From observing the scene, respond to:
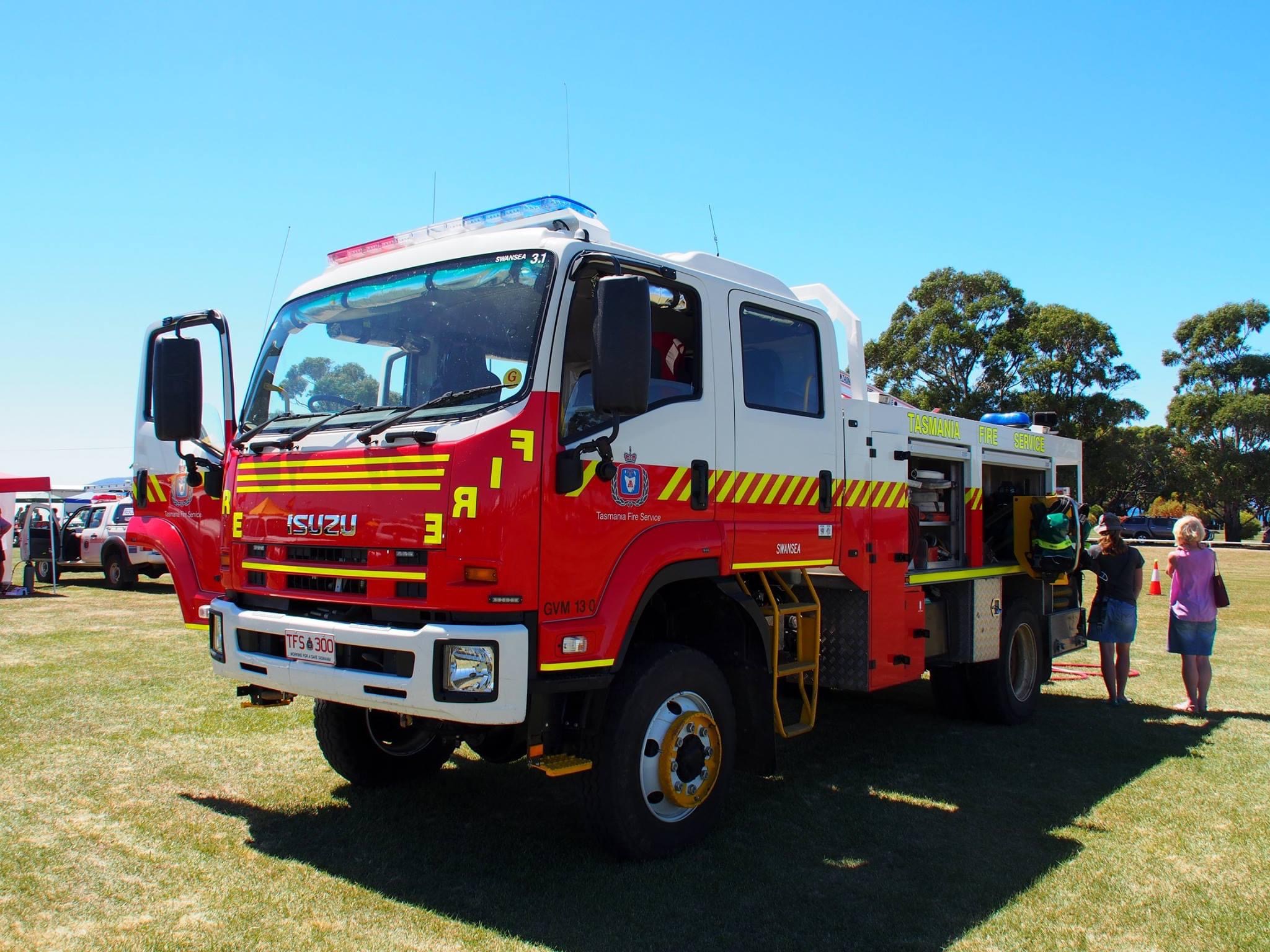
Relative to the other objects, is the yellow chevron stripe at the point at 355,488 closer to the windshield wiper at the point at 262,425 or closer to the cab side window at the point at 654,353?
the windshield wiper at the point at 262,425

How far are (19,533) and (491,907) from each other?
63.3 feet

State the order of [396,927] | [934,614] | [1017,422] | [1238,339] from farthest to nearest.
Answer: [1238,339] → [1017,422] → [934,614] → [396,927]

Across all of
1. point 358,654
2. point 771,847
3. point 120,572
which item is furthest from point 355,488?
point 120,572

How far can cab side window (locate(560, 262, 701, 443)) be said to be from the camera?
13.6 ft

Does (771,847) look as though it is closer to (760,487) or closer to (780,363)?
(760,487)

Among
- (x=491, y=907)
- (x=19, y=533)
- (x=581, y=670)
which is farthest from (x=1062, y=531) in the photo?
(x=19, y=533)

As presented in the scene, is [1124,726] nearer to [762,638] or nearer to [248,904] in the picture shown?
[762,638]

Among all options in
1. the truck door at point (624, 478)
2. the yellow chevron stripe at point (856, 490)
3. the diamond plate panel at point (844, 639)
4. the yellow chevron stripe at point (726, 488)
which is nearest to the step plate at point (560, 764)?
the truck door at point (624, 478)

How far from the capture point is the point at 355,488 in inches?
163

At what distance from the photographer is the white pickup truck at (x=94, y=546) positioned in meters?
17.7

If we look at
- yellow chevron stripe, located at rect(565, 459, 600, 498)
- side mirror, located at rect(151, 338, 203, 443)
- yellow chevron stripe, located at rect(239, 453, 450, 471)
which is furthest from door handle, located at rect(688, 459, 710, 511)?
side mirror, located at rect(151, 338, 203, 443)

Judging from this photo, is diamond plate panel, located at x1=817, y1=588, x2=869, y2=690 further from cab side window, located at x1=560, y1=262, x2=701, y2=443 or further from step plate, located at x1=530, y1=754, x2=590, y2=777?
step plate, located at x1=530, y1=754, x2=590, y2=777

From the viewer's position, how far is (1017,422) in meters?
8.60

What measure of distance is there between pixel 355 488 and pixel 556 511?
897 mm
